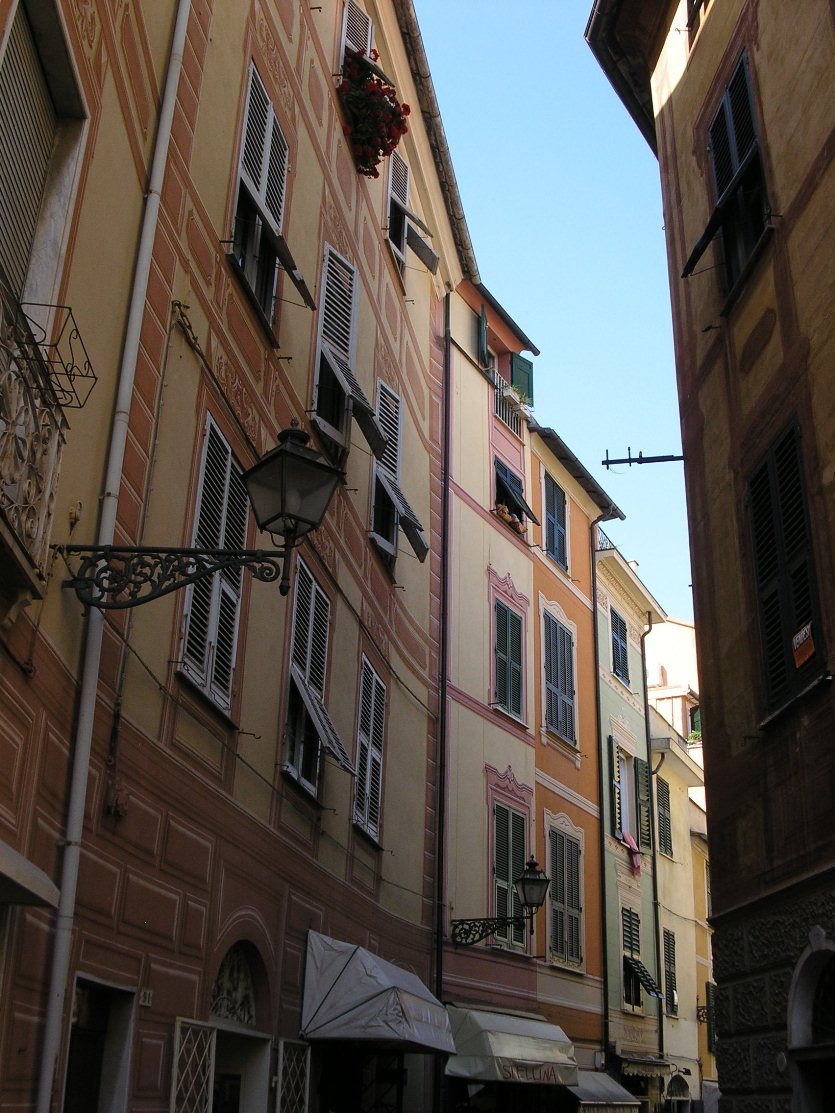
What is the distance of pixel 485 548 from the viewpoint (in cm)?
2125

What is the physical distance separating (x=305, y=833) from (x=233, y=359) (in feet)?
14.3

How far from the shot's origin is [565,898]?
21.8 metres

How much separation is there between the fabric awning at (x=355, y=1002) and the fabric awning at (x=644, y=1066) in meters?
12.8

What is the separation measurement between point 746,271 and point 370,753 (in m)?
6.73

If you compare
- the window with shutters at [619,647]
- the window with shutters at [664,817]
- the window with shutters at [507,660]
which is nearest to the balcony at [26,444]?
the window with shutters at [507,660]

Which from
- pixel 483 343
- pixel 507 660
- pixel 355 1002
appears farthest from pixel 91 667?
pixel 483 343

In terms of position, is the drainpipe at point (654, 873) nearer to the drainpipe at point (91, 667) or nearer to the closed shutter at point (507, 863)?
the closed shutter at point (507, 863)

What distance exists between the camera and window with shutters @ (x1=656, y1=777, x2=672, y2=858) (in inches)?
1134

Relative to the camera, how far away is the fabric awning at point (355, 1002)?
10969 mm

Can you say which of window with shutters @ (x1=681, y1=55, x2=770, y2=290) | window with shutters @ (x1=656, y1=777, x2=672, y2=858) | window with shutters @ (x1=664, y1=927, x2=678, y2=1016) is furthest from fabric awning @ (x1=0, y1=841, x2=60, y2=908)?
window with shutters @ (x1=656, y1=777, x2=672, y2=858)

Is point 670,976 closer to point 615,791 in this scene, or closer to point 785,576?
point 615,791

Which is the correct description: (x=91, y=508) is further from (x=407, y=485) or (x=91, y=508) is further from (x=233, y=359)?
(x=407, y=485)

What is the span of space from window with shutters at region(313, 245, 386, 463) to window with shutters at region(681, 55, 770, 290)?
3.69 meters

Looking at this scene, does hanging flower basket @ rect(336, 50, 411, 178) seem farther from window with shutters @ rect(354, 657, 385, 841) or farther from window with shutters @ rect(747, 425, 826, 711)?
window with shutters @ rect(747, 425, 826, 711)
